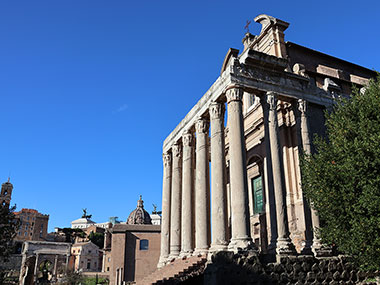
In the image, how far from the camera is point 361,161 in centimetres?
1133

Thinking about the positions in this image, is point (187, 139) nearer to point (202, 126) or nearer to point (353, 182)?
point (202, 126)

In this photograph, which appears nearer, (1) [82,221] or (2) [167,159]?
(2) [167,159]

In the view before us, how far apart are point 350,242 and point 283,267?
255cm

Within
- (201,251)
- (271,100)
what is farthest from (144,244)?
(271,100)

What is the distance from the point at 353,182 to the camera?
11469mm

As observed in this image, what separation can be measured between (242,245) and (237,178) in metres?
2.55

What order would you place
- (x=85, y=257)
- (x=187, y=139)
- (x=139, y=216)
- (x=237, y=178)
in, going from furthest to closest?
(x=85, y=257) → (x=139, y=216) → (x=187, y=139) → (x=237, y=178)

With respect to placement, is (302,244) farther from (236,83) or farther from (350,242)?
(236,83)

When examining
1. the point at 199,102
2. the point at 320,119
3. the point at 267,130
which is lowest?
the point at 267,130

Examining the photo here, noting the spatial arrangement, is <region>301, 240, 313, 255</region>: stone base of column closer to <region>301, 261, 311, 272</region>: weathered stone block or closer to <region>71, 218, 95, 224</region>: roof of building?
<region>301, 261, 311, 272</region>: weathered stone block

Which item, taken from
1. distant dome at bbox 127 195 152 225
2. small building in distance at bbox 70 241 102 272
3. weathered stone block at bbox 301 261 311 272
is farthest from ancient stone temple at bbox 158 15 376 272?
small building in distance at bbox 70 241 102 272

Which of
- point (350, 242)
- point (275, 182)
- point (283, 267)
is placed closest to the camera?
point (350, 242)

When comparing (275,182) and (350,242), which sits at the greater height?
(275,182)

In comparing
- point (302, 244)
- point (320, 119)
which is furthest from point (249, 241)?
point (320, 119)
